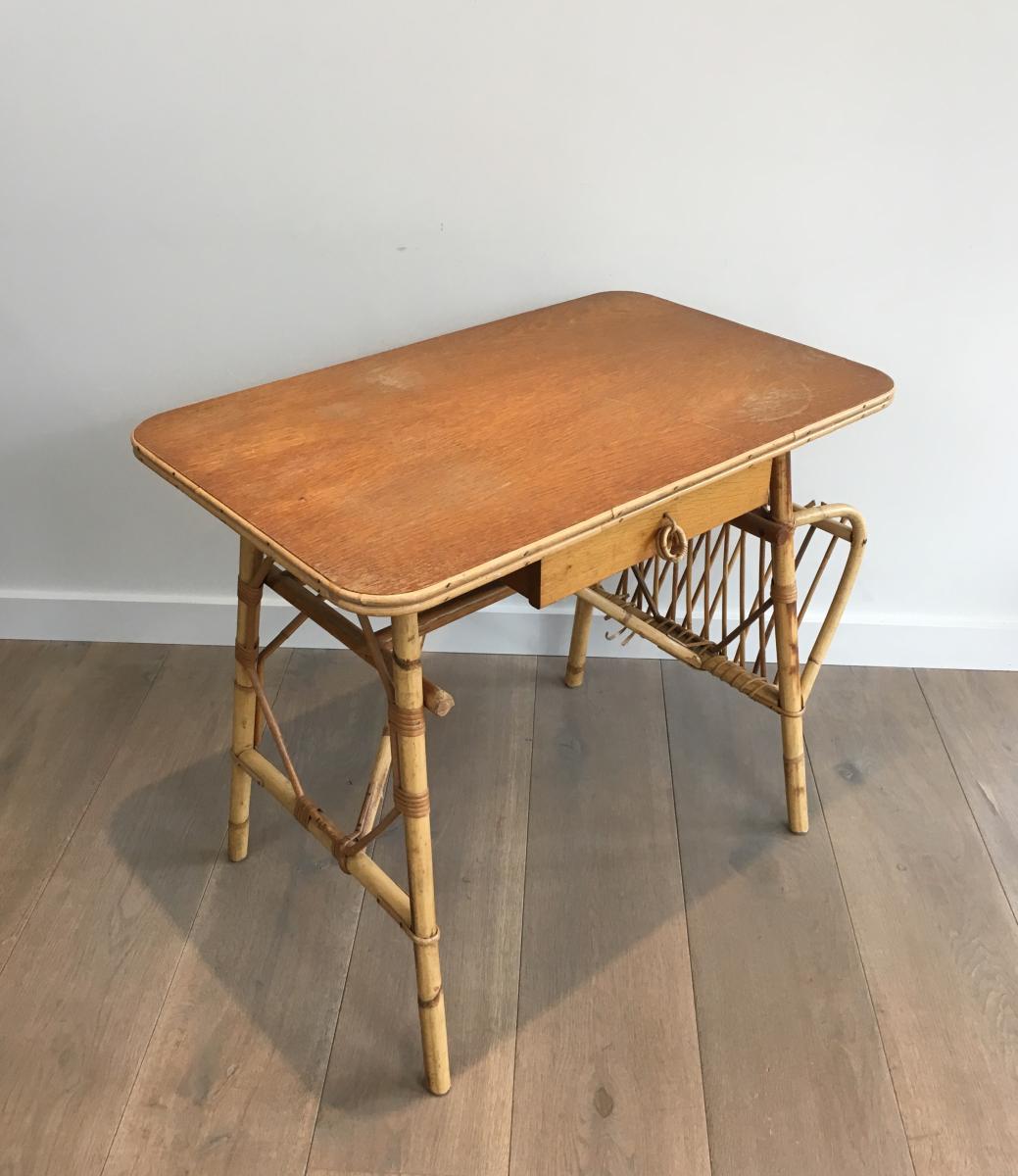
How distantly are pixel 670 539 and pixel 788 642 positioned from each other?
13.3 inches

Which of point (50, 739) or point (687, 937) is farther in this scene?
point (50, 739)

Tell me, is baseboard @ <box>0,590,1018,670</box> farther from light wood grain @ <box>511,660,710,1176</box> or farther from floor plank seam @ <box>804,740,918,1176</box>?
floor plank seam @ <box>804,740,918,1176</box>

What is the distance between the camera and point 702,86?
1580 mm

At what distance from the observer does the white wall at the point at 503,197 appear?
5.11 feet

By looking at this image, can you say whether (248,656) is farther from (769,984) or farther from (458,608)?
(769,984)

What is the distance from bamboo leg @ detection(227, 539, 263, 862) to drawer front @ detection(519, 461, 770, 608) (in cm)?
31

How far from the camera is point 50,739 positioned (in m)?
1.83

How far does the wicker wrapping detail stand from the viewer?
1468 millimetres

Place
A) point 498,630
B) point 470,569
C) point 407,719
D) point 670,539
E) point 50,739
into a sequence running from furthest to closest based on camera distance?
point 498,630 < point 50,739 < point 670,539 < point 407,719 < point 470,569

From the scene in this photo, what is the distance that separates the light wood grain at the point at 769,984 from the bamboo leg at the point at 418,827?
314 mm

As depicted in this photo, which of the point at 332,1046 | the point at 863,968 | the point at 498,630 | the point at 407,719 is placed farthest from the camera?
the point at 498,630

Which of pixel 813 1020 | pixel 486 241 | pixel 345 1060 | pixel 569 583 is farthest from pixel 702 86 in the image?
pixel 345 1060

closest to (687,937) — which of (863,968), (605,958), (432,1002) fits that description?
(605,958)

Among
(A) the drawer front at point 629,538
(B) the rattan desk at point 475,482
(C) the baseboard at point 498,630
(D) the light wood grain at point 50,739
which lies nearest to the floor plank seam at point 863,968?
(B) the rattan desk at point 475,482
